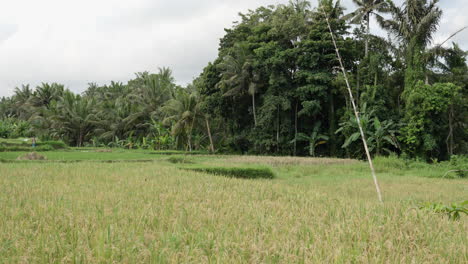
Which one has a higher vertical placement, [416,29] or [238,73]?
[416,29]

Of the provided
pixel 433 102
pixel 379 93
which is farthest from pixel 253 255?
pixel 379 93

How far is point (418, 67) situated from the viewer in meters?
18.6

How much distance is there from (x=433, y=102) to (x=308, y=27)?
8223 mm

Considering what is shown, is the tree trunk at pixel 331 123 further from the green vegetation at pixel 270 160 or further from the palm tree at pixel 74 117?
the palm tree at pixel 74 117

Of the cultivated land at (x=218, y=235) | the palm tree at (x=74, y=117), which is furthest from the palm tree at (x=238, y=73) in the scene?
the cultivated land at (x=218, y=235)

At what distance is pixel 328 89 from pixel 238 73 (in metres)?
5.63

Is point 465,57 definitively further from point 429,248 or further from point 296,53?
point 429,248

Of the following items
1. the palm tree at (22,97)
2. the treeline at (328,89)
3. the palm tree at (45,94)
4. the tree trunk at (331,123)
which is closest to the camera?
the treeline at (328,89)

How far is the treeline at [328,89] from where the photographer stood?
18.0 meters

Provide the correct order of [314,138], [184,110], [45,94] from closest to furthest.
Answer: [314,138], [184,110], [45,94]

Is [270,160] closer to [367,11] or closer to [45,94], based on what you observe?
[367,11]

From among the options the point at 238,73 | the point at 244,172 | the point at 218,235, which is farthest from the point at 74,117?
the point at 218,235

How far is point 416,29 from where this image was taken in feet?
60.8

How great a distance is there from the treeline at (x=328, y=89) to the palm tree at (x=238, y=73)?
2.5 inches
